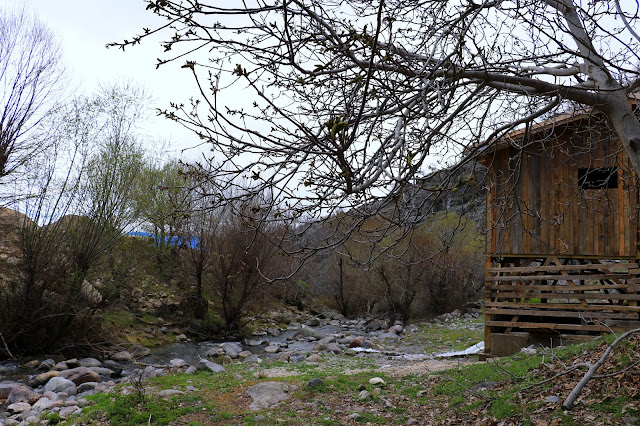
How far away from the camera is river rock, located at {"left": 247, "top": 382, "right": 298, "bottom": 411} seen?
6.50 meters

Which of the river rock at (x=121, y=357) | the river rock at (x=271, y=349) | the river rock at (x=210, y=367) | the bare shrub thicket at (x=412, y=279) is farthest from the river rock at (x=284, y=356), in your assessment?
the bare shrub thicket at (x=412, y=279)

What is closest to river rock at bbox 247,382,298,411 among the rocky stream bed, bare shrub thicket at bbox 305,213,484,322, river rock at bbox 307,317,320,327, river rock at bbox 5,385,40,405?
the rocky stream bed

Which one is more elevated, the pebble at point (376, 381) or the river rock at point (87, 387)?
the pebble at point (376, 381)

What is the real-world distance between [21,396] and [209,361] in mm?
3551

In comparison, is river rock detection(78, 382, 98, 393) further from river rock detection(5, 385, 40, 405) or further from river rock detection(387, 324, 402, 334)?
river rock detection(387, 324, 402, 334)

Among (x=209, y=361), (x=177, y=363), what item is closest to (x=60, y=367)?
(x=177, y=363)

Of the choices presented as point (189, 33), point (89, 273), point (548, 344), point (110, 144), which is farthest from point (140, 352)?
point (189, 33)

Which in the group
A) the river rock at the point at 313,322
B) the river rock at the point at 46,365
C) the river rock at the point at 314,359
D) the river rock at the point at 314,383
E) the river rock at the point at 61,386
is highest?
the river rock at the point at 314,383

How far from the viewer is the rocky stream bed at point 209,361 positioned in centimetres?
748

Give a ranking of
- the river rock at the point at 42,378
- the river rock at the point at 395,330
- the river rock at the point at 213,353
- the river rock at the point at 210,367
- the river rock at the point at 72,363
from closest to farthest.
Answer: the river rock at the point at 42,378 < the river rock at the point at 210,367 < the river rock at the point at 72,363 < the river rock at the point at 213,353 < the river rock at the point at 395,330

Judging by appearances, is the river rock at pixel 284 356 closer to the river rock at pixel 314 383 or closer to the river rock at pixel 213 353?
the river rock at pixel 213 353

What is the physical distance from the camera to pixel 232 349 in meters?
14.1

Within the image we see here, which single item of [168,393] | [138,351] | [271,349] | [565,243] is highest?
[565,243]

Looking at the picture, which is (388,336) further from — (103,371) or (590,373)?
(590,373)
